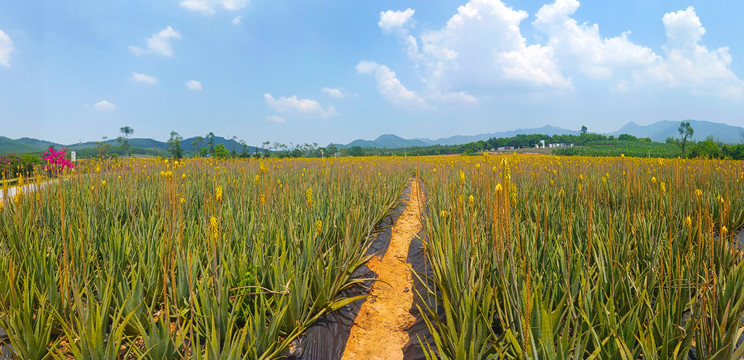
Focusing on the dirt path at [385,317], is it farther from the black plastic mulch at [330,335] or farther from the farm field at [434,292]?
the farm field at [434,292]

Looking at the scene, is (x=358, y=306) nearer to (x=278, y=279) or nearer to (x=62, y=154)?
(x=278, y=279)

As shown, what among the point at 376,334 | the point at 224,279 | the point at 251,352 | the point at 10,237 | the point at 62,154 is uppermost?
the point at 62,154

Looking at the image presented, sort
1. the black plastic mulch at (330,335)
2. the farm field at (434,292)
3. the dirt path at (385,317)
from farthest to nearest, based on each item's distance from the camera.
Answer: the dirt path at (385,317) → the black plastic mulch at (330,335) → the farm field at (434,292)

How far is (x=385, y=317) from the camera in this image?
3252 millimetres

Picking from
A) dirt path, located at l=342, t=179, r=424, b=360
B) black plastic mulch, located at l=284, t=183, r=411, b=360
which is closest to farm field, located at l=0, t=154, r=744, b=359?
black plastic mulch, located at l=284, t=183, r=411, b=360

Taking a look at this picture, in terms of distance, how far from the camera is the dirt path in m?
2.76

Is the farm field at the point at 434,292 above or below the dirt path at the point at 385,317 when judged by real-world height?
above

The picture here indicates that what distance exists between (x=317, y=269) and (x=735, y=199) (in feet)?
21.5

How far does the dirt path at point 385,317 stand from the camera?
109 inches

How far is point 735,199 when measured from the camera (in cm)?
496

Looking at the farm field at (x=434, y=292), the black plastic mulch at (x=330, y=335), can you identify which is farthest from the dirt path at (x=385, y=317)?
the farm field at (x=434, y=292)

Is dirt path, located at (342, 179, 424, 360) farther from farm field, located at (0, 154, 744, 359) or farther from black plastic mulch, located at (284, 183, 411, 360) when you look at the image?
farm field, located at (0, 154, 744, 359)

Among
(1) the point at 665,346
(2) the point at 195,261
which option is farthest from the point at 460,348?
(2) the point at 195,261

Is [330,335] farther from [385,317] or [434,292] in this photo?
[434,292]
